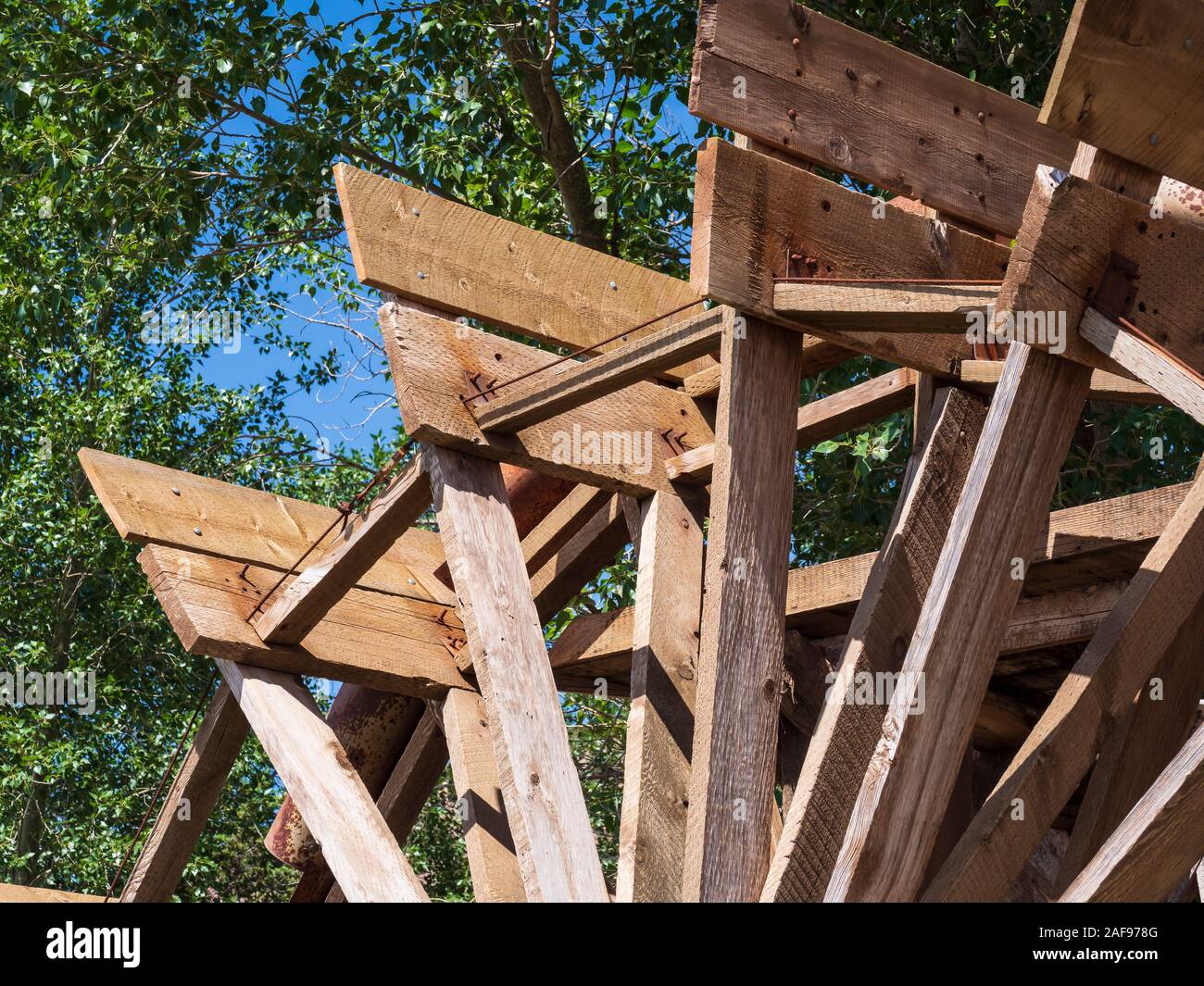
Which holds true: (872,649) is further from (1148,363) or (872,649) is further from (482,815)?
(482,815)

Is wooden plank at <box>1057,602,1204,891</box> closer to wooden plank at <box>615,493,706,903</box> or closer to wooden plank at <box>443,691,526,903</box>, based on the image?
wooden plank at <box>615,493,706,903</box>

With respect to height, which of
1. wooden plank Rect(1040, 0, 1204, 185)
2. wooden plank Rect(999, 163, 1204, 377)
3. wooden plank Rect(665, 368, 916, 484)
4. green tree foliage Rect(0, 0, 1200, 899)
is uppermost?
green tree foliage Rect(0, 0, 1200, 899)

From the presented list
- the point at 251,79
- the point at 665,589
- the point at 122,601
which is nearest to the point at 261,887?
the point at 122,601

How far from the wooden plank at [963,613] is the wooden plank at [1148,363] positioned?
0.41ft

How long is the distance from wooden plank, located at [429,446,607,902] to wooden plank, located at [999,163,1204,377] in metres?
1.71

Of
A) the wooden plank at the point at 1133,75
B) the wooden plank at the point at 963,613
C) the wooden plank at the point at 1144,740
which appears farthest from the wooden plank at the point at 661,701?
the wooden plank at the point at 1133,75

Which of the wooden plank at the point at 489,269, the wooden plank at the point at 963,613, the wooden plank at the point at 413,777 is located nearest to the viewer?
the wooden plank at the point at 963,613

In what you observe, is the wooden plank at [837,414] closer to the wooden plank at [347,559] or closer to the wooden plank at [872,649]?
the wooden plank at [872,649]

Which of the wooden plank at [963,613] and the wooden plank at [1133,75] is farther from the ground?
the wooden plank at [1133,75]

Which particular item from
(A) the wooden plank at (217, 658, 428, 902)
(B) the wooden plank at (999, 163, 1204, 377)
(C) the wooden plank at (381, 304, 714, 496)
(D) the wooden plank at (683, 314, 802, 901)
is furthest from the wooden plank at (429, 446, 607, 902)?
(B) the wooden plank at (999, 163, 1204, 377)

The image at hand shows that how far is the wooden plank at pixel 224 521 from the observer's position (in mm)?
5027

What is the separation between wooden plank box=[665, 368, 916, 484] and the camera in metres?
4.51

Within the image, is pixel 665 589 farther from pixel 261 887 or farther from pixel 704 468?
pixel 261 887

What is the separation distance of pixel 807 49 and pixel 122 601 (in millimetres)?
10424
